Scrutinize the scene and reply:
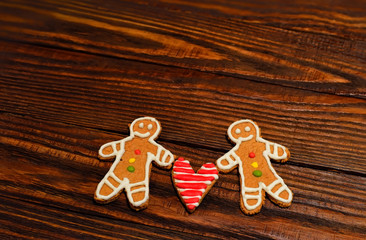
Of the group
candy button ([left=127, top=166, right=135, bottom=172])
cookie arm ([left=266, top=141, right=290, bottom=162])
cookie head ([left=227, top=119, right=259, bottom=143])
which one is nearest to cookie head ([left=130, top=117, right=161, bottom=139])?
candy button ([left=127, top=166, right=135, bottom=172])

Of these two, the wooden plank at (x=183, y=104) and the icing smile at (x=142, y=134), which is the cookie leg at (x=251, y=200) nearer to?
the wooden plank at (x=183, y=104)

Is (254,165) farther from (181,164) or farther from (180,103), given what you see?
(180,103)

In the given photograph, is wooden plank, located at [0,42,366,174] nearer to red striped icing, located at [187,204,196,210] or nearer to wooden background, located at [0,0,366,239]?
wooden background, located at [0,0,366,239]

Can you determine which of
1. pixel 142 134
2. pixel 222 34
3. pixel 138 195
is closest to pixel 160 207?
pixel 138 195

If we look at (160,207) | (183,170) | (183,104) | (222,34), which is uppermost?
(222,34)

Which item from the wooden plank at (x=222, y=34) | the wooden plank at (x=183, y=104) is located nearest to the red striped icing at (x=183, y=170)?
the wooden plank at (x=183, y=104)

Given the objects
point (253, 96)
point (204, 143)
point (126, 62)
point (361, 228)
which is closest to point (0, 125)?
point (126, 62)

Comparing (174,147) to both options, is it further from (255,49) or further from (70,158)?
(255,49)
